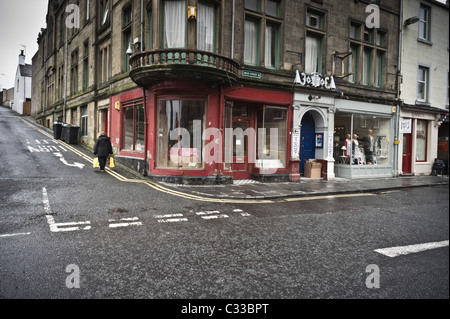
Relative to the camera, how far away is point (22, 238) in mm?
4922

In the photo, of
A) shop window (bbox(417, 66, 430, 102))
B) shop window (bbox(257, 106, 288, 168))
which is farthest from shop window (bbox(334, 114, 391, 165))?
shop window (bbox(257, 106, 288, 168))

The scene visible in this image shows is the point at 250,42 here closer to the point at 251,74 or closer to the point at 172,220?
the point at 251,74

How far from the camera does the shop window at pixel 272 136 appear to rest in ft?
44.1

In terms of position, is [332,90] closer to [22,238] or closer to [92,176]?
[92,176]

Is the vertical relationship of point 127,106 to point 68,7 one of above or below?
below

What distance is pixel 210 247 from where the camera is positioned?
15.3 feet

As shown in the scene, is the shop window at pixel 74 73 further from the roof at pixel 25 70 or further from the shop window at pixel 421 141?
the roof at pixel 25 70

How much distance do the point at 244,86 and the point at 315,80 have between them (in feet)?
13.3

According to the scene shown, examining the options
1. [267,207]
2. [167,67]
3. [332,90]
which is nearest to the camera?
[267,207]

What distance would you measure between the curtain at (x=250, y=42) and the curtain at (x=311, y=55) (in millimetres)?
3039

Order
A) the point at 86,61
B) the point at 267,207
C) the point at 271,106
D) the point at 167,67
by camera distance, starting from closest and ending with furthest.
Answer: the point at 267,207, the point at 167,67, the point at 271,106, the point at 86,61

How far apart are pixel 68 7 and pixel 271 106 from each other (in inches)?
923

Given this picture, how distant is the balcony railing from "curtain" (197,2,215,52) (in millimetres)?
1385

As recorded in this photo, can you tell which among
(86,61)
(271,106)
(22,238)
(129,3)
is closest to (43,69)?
(86,61)
